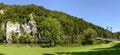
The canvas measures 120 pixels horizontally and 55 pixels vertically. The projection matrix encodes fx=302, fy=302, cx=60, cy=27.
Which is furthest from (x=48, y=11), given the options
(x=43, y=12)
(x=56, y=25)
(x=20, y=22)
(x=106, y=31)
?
(x=56, y=25)

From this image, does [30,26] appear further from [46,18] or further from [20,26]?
[46,18]

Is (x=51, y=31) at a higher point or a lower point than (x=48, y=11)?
lower

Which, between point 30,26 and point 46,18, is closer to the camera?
point 46,18

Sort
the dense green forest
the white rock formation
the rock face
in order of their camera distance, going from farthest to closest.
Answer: the white rock formation, the rock face, the dense green forest

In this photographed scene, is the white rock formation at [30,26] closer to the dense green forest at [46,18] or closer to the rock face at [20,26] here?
the rock face at [20,26]

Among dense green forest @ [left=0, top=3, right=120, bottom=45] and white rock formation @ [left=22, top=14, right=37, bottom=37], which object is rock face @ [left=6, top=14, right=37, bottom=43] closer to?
white rock formation @ [left=22, top=14, right=37, bottom=37]

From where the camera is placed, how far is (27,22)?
6191 inches

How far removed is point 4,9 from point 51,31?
66.4 metres

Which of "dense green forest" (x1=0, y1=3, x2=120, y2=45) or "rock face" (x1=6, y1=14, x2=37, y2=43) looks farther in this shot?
"rock face" (x1=6, y1=14, x2=37, y2=43)

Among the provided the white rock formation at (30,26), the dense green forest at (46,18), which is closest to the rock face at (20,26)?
the white rock formation at (30,26)

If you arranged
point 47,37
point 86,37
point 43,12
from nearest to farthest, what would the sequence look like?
point 47,37 < point 86,37 < point 43,12

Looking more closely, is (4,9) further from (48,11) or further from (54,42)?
(54,42)

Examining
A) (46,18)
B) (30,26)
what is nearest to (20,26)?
(30,26)

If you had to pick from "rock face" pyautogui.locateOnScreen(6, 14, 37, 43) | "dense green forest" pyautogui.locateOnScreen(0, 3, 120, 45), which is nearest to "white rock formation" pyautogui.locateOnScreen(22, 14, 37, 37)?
"rock face" pyautogui.locateOnScreen(6, 14, 37, 43)
